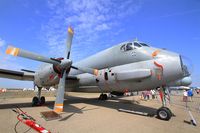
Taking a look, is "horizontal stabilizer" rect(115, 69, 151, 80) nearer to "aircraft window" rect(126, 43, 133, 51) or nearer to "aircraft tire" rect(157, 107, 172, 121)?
"aircraft window" rect(126, 43, 133, 51)

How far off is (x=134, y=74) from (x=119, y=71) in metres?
1.31

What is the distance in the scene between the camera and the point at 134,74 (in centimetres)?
898

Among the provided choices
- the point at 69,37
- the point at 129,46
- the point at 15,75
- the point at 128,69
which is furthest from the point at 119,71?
the point at 15,75

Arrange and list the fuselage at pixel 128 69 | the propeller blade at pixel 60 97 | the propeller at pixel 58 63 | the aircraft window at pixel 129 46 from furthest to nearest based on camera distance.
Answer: the aircraft window at pixel 129 46
the propeller blade at pixel 60 97
the propeller at pixel 58 63
the fuselage at pixel 128 69

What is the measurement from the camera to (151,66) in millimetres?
8664

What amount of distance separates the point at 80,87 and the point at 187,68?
333 inches

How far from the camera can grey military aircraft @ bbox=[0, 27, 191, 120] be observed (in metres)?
8.20

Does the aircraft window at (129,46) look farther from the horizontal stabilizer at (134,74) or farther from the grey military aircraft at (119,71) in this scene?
the horizontal stabilizer at (134,74)

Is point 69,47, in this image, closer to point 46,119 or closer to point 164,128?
point 46,119

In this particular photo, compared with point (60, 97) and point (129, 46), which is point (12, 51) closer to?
point (60, 97)

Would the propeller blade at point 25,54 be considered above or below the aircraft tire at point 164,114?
above

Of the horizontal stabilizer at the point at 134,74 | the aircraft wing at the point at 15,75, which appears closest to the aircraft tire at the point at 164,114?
the horizontal stabilizer at the point at 134,74

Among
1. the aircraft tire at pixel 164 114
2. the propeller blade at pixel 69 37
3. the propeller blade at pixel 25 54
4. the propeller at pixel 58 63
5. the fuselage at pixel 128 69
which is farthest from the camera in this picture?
the propeller blade at pixel 69 37

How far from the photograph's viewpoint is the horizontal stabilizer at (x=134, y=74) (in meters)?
8.59
